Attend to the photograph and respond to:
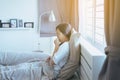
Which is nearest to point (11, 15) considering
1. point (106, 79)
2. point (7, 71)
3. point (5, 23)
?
point (5, 23)

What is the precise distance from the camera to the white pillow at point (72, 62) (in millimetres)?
2586

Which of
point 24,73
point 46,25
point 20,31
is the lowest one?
point 24,73

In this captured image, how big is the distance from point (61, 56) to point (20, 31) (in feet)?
7.56

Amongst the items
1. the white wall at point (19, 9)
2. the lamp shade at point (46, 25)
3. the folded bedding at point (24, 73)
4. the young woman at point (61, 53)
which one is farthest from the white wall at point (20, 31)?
the folded bedding at point (24, 73)

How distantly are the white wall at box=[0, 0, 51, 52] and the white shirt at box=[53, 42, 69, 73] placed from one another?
6.70 feet

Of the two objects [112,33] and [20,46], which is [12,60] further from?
[112,33]

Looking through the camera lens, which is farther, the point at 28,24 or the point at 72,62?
the point at 28,24

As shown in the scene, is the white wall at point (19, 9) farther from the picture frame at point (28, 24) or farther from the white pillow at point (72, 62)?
the white pillow at point (72, 62)

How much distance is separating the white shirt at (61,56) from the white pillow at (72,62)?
2.2 inches

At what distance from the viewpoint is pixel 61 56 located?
255cm

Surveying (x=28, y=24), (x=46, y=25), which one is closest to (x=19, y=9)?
(x=28, y=24)

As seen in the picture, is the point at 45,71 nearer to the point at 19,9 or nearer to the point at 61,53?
the point at 61,53

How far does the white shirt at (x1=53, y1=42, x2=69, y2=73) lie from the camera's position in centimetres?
254

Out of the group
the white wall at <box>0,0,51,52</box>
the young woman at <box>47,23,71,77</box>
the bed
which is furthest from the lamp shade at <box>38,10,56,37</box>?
the bed
